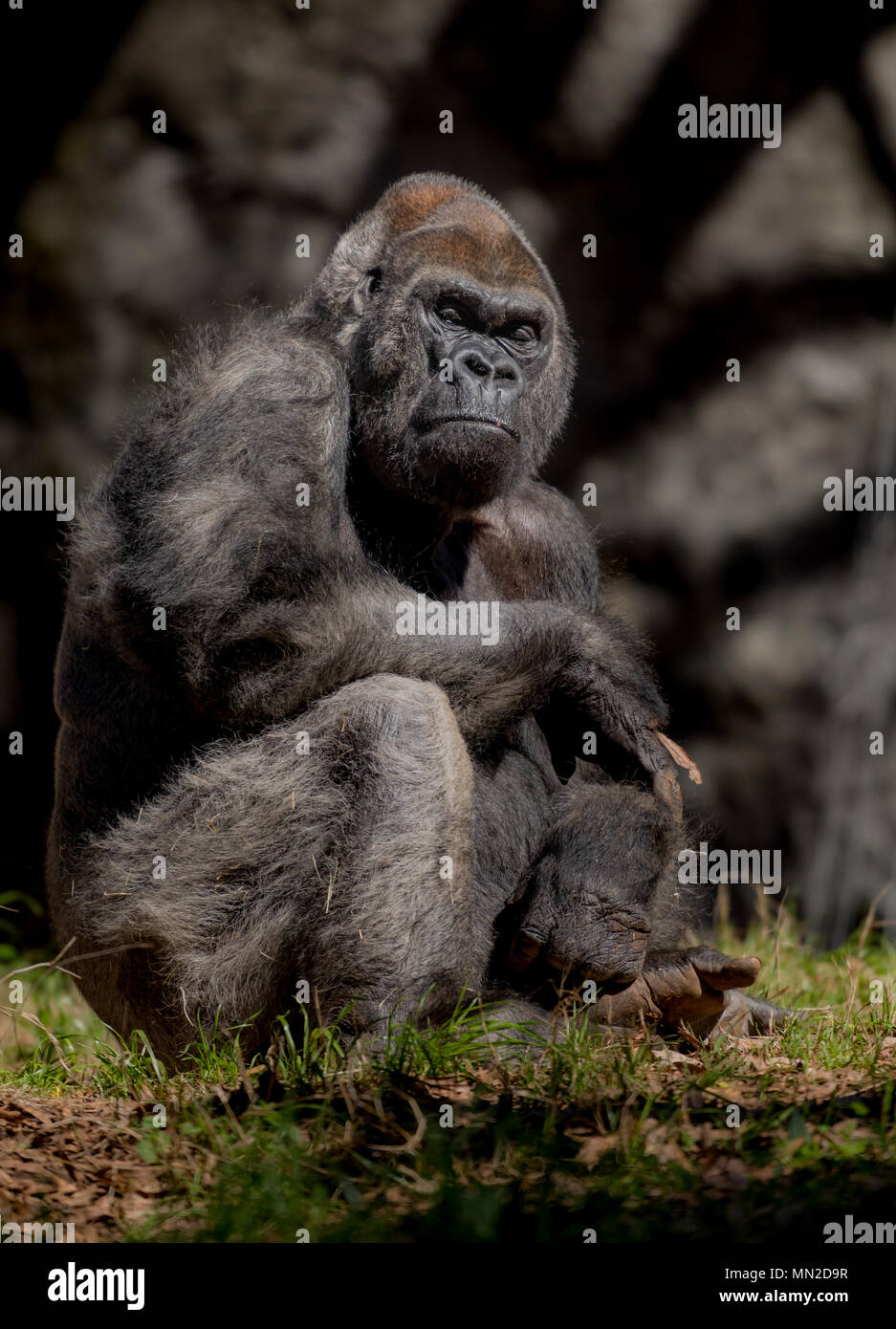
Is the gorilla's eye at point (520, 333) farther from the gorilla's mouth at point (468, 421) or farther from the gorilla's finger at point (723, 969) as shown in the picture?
the gorilla's finger at point (723, 969)

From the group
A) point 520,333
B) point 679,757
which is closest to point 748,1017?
point 679,757

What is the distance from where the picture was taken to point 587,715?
16.4ft

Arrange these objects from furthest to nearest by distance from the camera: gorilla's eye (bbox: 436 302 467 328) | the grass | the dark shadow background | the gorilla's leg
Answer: the dark shadow background, gorilla's eye (bbox: 436 302 467 328), the gorilla's leg, the grass

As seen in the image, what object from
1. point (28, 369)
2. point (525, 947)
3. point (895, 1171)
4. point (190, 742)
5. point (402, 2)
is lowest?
point (895, 1171)

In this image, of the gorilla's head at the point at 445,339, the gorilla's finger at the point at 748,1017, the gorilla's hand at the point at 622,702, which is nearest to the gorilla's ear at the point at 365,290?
the gorilla's head at the point at 445,339

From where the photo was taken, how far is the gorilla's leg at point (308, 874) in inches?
173

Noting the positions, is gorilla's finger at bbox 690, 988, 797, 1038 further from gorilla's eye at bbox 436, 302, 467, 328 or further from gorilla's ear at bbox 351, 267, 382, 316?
gorilla's ear at bbox 351, 267, 382, 316

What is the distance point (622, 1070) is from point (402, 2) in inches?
308

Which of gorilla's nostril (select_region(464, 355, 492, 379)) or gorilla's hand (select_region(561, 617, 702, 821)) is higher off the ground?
gorilla's nostril (select_region(464, 355, 492, 379))

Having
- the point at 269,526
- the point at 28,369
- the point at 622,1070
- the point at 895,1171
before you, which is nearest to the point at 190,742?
the point at 269,526

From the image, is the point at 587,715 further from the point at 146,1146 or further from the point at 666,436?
the point at 666,436

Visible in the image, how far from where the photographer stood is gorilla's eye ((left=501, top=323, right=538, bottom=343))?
5316 millimetres

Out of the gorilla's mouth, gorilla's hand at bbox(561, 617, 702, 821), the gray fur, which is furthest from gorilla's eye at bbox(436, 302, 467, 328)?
gorilla's hand at bbox(561, 617, 702, 821)

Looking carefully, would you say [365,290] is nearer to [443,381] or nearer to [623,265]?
[443,381]
